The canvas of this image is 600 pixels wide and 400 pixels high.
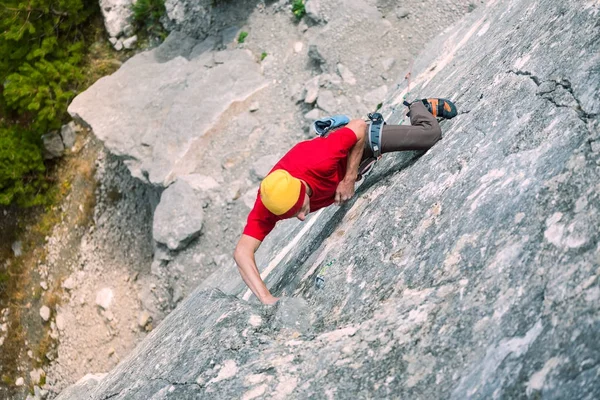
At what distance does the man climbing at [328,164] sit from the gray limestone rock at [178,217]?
18.8 ft

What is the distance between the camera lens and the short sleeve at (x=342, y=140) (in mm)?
5492

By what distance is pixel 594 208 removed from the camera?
11.6 ft

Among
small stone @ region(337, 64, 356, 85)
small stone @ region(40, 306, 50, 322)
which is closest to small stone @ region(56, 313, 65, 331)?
small stone @ region(40, 306, 50, 322)

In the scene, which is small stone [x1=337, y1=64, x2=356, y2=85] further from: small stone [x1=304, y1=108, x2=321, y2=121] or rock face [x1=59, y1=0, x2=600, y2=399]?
rock face [x1=59, y1=0, x2=600, y2=399]

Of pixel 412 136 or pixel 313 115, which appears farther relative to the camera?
pixel 313 115

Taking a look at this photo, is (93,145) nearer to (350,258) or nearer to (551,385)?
(350,258)

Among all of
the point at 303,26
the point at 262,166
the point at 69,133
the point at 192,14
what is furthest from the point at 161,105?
the point at 69,133

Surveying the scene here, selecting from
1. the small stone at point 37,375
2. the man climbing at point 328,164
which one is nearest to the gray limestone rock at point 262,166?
the man climbing at point 328,164

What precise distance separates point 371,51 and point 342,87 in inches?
39.7

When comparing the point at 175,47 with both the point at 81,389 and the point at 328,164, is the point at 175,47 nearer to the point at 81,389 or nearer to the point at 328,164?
the point at 81,389

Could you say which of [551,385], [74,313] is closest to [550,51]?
[551,385]

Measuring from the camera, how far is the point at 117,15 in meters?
15.7

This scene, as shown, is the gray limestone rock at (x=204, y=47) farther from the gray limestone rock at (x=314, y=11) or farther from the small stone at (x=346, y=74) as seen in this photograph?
the small stone at (x=346, y=74)

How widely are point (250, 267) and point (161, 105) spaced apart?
8.44 meters
